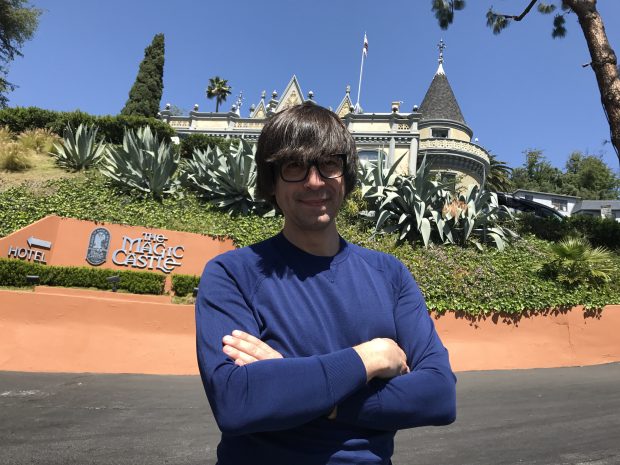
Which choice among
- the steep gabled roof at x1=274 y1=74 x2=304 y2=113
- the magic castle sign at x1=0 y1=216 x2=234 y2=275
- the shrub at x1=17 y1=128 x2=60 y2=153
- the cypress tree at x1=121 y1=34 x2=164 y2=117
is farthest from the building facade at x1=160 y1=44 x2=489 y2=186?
the magic castle sign at x1=0 y1=216 x2=234 y2=275

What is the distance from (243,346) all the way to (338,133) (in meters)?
0.83

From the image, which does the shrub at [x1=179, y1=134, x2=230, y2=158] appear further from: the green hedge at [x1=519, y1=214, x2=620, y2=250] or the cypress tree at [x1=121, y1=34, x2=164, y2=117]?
the cypress tree at [x1=121, y1=34, x2=164, y2=117]

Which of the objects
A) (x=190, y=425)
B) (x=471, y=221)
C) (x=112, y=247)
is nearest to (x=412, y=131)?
(x=471, y=221)

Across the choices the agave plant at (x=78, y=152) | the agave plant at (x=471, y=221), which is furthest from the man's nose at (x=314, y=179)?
the agave plant at (x=78, y=152)

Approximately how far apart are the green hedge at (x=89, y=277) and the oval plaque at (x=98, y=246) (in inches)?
29.0

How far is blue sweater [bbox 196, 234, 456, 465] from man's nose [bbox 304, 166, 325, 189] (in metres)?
0.25

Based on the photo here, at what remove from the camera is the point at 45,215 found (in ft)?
33.5

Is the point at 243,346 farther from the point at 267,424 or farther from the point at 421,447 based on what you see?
the point at 421,447

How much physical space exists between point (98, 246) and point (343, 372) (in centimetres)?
948

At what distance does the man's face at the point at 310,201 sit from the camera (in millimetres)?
1543

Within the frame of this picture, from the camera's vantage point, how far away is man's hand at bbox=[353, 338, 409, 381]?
1322mm

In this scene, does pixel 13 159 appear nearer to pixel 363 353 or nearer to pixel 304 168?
pixel 304 168

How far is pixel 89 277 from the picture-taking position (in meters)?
8.51

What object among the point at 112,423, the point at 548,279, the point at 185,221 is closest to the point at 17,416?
the point at 112,423
